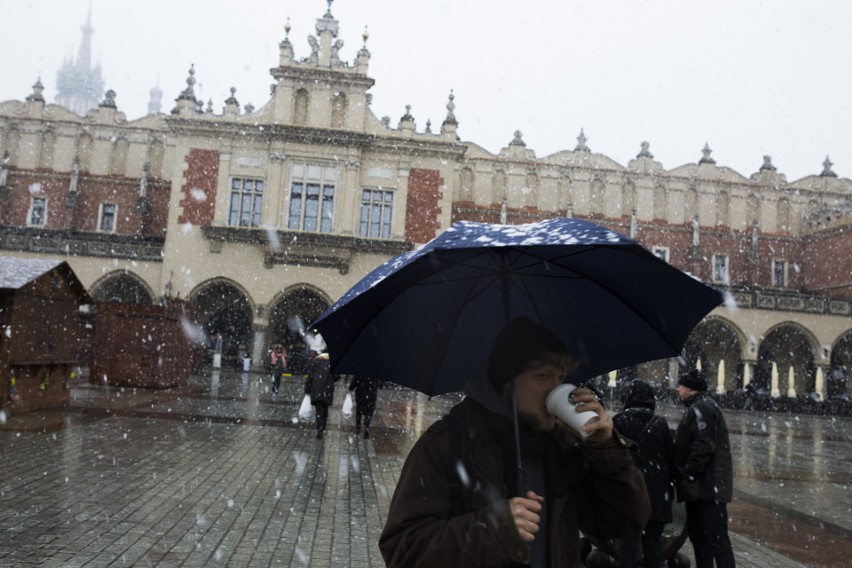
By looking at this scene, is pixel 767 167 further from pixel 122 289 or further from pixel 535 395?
pixel 535 395

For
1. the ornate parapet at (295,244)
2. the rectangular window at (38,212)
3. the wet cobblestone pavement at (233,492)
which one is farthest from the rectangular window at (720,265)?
the rectangular window at (38,212)

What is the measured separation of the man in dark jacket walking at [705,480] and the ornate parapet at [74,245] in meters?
27.0

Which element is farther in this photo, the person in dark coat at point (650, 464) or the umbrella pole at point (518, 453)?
the person in dark coat at point (650, 464)

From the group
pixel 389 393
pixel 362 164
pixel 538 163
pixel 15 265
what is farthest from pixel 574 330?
pixel 538 163

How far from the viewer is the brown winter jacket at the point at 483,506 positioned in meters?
1.86

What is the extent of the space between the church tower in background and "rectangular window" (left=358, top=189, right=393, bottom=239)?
133m

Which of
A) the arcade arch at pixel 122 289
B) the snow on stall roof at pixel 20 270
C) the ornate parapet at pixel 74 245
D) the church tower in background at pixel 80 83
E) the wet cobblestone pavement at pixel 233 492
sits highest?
the church tower in background at pixel 80 83

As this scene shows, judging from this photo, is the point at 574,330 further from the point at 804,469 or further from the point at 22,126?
the point at 22,126

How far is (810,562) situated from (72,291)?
13.8 m

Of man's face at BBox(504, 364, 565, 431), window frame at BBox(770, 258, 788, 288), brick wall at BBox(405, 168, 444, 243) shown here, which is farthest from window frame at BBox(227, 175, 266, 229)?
man's face at BBox(504, 364, 565, 431)

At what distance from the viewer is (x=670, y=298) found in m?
2.72

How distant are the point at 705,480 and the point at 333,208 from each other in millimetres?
25208

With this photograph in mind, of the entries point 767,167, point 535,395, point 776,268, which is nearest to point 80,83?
point 767,167

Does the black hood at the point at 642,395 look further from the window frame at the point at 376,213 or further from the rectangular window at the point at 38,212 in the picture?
the rectangular window at the point at 38,212
